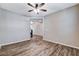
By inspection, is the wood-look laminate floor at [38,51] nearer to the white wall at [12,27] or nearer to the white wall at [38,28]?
the white wall at [12,27]

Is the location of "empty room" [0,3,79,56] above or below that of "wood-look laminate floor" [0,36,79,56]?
above

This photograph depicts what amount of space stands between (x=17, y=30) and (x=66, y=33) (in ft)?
9.68

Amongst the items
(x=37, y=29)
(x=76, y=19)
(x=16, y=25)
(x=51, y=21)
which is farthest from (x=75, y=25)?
(x=37, y=29)

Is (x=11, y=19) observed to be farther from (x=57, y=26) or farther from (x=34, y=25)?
(x=34, y=25)

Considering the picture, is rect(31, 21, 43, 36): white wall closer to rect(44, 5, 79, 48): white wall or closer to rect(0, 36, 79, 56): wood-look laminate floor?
rect(44, 5, 79, 48): white wall

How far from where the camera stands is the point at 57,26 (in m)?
5.14

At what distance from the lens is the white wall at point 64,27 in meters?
3.95

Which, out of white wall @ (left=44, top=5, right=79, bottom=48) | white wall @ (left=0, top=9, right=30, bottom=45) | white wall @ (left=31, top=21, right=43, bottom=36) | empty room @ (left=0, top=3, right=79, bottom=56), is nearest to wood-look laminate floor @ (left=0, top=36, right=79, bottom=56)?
empty room @ (left=0, top=3, right=79, bottom=56)

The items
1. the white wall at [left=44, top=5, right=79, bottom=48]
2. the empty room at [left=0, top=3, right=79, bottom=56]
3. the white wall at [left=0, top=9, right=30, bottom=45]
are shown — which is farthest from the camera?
the white wall at [left=0, top=9, right=30, bottom=45]

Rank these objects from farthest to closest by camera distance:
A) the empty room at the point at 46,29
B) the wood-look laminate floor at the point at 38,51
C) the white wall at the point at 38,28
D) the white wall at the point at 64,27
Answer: the white wall at the point at 38,28 < the white wall at the point at 64,27 < the empty room at the point at 46,29 < the wood-look laminate floor at the point at 38,51

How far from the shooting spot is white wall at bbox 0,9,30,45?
4.42 m

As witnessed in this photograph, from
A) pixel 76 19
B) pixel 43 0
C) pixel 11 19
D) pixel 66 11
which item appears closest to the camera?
pixel 43 0

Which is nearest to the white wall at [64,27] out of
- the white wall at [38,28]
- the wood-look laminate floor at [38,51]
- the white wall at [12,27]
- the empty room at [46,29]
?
the empty room at [46,29]

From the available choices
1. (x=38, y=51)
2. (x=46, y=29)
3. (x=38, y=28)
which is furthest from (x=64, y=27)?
(x=38, y=28)
